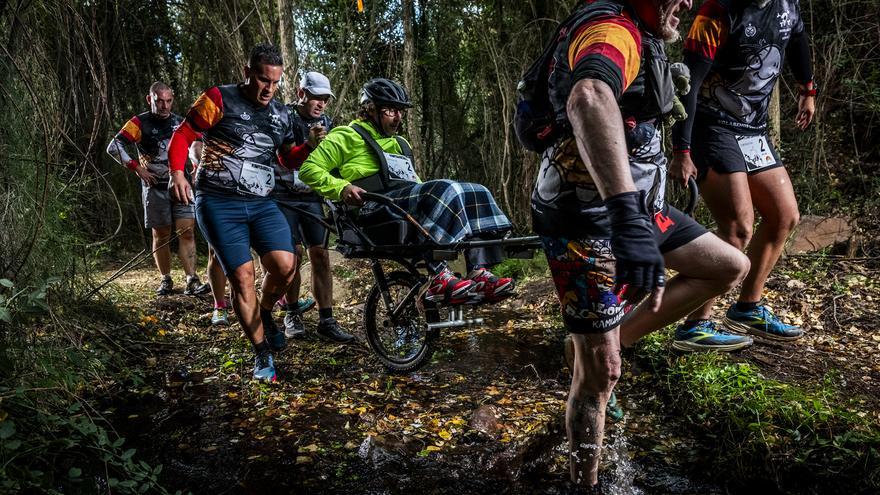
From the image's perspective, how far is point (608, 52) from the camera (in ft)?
4.87

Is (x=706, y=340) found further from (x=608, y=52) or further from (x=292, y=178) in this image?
(x=292, y=178)

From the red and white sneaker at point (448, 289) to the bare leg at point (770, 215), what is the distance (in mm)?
A: 1512

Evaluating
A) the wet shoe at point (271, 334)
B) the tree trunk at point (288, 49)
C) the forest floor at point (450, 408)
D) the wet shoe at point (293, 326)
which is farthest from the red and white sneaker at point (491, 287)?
the tree trunk at point (288, 49)

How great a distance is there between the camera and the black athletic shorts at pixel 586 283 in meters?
1.72

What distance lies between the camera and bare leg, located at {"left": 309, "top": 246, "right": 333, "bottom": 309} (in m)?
4.44

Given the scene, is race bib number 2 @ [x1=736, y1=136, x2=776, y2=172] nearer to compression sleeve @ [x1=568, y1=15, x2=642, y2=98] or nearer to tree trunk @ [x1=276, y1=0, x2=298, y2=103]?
compression sleeve @ [x1=568, y1=15, x2=642, y2=98]

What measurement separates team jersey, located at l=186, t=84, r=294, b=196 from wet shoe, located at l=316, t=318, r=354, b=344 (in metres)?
1.30

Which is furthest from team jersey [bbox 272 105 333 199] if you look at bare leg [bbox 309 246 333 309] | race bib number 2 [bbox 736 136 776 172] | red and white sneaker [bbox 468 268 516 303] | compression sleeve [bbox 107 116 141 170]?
race bib number 2 [bbox 736 136 776 172]

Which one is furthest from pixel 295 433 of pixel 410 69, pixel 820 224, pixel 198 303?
pixel 410 69

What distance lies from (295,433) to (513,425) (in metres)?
1.12

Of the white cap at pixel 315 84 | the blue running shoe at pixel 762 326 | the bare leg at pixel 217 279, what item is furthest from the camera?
the bare leg at pixel 217 279

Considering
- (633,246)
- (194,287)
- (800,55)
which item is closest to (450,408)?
(633,246)

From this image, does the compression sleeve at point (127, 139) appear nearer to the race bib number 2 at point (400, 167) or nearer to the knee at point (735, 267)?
the race bib number 2 at point (400, 167)

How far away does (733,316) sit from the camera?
3.08 m
